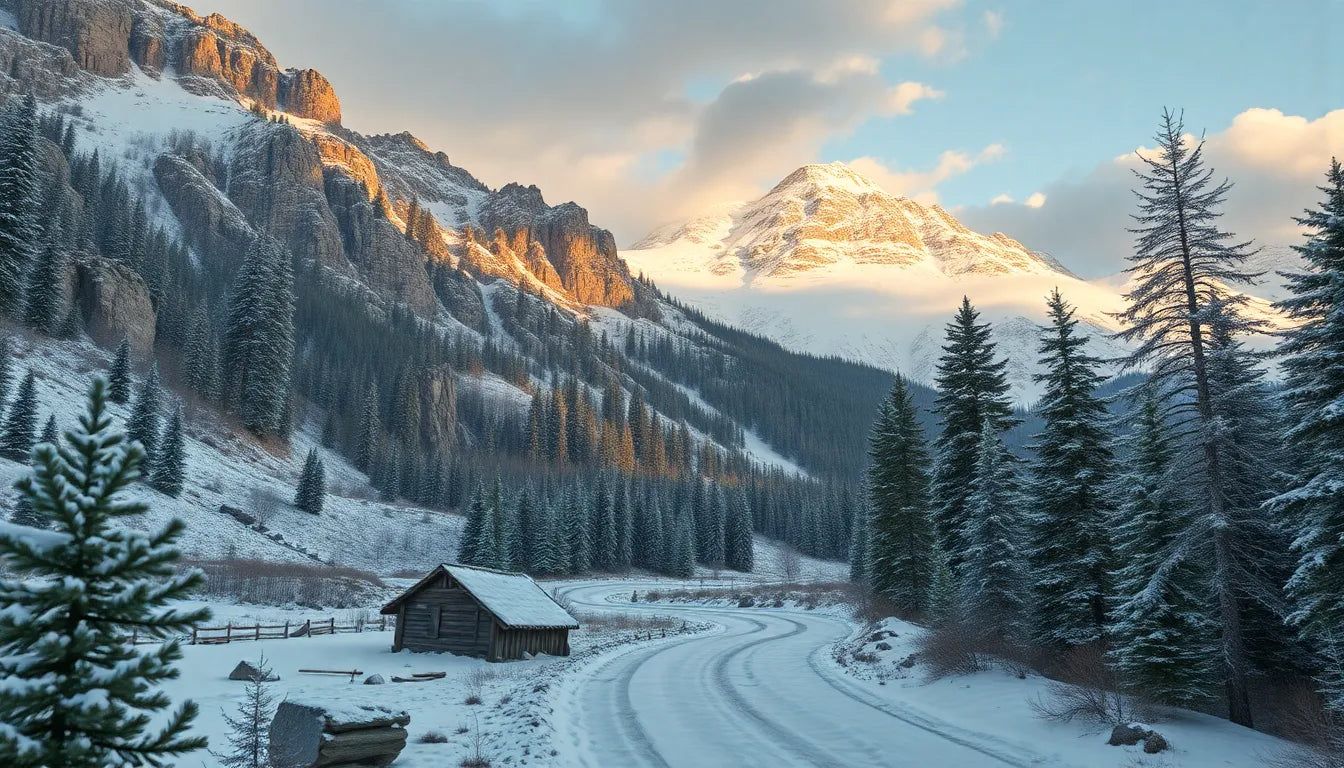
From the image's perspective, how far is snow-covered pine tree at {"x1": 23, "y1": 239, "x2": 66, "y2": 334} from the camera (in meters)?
66.1

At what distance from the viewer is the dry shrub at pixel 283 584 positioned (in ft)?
138

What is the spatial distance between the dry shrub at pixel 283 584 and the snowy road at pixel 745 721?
70.9 feet

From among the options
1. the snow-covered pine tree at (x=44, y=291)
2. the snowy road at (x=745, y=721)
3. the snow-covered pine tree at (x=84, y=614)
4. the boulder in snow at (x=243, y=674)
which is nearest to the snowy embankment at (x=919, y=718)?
the snowy road at (x=745, y=721)

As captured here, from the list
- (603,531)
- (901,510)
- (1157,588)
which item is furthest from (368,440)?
(1157,588)

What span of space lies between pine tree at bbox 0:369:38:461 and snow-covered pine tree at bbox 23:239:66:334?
21.9 meters

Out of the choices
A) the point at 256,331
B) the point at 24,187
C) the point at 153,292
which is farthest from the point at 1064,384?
the point at 153,292

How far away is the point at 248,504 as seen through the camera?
6338 cm

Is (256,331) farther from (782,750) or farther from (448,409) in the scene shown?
(782,750)

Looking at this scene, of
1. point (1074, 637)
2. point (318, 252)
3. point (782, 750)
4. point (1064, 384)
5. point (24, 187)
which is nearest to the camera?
point (782, 750)

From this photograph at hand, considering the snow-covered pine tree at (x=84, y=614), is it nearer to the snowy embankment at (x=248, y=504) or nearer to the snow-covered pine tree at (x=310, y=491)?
the snowy embankment at (x=248, y=504)

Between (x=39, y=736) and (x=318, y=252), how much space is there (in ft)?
611

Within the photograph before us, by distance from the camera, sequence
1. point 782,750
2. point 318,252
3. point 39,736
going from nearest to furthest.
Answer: point 39,736
point 782,750
point 318,252

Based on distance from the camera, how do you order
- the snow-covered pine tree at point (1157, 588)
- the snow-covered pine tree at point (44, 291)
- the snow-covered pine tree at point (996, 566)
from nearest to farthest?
1. the snow-covered pine tree at point (1157, 588)
2. the snow-covered pine tree at point (996, 566)
3. the snow-covered pine tree at point (44, 291)

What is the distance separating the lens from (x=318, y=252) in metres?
173
